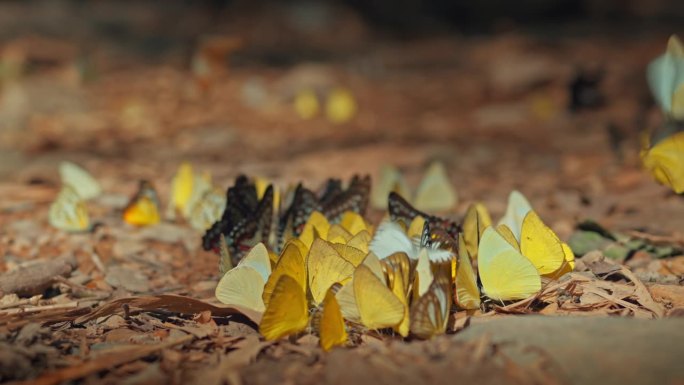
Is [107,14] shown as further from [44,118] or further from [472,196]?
[472,196]

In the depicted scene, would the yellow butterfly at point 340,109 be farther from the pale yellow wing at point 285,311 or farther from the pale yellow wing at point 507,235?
the pale yellow wing at point 285,311

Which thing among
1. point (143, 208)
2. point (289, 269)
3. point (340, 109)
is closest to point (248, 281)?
point (289, 269)

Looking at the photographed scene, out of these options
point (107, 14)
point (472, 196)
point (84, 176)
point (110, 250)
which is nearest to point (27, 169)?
point (84, 176)

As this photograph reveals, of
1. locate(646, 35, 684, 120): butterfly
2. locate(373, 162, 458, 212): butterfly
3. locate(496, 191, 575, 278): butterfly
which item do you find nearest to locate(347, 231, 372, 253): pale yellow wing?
locate(496, 191, 575, 278): butterfly

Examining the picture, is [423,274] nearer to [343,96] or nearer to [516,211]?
[516,211]

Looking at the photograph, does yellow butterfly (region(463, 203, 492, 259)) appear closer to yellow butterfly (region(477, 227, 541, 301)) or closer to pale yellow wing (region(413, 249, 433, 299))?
yellow butterfly (region(477, 227, 541, 301))

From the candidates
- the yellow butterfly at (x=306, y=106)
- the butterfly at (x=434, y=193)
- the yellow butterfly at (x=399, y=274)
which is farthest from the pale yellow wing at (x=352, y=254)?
the yellow butterfly at (x=306, y=106)
